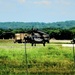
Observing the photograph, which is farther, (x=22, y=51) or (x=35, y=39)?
(x=35, y=39)

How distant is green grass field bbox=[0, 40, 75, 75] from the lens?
27.9 m

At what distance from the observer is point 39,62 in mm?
31141

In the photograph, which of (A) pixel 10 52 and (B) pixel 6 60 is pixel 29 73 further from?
(A) pixel 10 52

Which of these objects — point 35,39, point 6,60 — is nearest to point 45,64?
point 6,60

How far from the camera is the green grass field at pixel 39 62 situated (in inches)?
1100

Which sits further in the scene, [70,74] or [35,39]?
[35,39]

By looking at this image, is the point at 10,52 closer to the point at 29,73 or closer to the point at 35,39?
the point at 29,73

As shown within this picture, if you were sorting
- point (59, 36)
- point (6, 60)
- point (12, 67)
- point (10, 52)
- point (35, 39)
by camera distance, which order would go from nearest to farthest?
point (12, 67) → point (6, 60) → point (10, 52) → point (35, 39) → point (59, 36)

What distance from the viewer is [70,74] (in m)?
26.7

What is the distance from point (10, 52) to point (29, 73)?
7134mm

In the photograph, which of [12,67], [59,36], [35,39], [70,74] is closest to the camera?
[70,74]

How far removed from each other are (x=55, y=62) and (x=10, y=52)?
4.77 metres

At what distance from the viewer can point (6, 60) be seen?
3169cm

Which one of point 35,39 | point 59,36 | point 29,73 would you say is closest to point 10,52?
point 29,73
